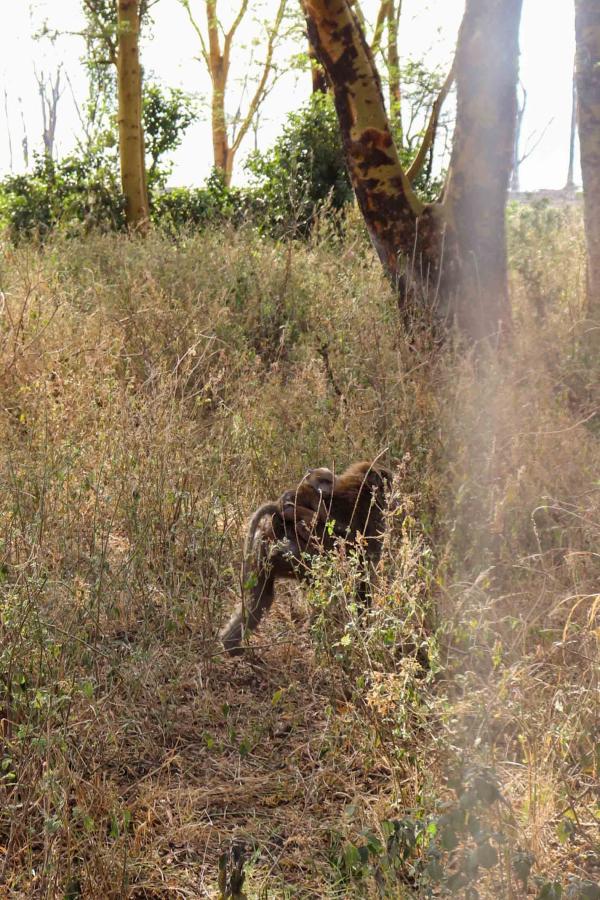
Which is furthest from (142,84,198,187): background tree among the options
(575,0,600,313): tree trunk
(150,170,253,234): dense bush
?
(575,0,600,313): tree trunk

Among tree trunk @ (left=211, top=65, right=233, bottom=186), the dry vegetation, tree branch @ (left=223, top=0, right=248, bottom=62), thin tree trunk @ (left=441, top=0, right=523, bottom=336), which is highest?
tree branch @ (left=223, top=0, right=248, bottom=62)

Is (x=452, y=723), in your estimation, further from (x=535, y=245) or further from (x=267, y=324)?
(x=535, y=245)

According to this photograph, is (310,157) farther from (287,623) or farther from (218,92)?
(218,92)

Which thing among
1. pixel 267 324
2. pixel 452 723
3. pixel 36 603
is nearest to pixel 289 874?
pixel 452 723

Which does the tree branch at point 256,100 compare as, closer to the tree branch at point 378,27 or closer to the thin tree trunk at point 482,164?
the tree branch at point 378,27

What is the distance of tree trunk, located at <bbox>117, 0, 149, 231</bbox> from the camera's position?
1241cm

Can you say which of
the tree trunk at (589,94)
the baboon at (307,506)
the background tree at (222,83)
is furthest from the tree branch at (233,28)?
the baboon at (307,506)

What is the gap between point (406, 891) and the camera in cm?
257

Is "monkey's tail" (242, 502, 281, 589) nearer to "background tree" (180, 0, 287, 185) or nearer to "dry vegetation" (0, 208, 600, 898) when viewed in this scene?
"dry vegetation" (0, 208, 600, 898)

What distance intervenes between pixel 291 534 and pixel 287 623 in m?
0.52

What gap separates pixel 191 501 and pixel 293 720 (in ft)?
4.15

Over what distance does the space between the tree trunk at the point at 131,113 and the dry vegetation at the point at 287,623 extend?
242 inches

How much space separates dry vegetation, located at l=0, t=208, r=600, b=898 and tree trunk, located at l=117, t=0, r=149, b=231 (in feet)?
20.2

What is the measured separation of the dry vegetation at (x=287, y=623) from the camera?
2896mm
